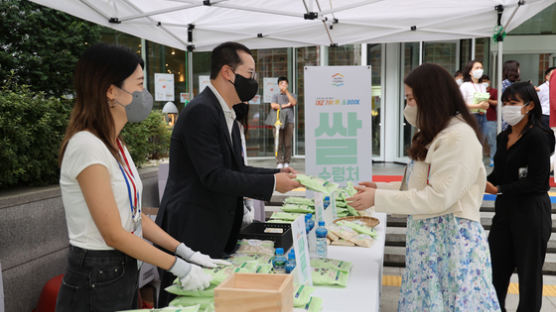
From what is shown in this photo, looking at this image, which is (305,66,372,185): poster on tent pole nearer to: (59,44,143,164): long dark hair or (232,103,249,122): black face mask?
(232,103,249,122): black face mask

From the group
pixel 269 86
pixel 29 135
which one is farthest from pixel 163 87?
pixel 269 86

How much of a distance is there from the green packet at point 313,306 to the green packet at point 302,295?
1cm

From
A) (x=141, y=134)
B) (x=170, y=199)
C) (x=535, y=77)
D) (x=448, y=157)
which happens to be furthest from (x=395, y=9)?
(x=535, y=77)

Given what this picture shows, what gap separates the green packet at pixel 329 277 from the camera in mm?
1859

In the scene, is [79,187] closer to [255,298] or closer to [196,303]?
[196,303]

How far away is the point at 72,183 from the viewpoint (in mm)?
1368

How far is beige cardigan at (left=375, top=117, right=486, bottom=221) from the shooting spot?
189 centimetres

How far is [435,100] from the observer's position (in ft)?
6.61

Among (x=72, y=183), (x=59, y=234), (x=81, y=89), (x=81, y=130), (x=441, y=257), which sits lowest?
(x=59, y=234)

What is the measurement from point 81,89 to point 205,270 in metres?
0.73

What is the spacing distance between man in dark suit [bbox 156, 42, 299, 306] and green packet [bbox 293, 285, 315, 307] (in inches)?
17.5

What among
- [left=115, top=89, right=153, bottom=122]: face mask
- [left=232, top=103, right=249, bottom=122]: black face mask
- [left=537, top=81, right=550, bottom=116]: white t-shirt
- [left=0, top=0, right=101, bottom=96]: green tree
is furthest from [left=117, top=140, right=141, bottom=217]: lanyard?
[left=0, top=0, right=101, bottom=96]: green tree

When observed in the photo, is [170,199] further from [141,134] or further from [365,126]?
[141,134]

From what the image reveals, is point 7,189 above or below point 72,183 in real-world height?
below
